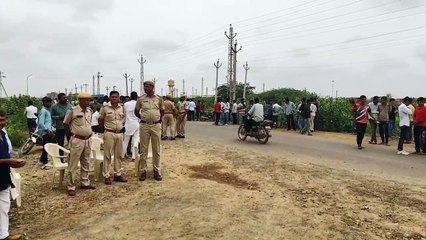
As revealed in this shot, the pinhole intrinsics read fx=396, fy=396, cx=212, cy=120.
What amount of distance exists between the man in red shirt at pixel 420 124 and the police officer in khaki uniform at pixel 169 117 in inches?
299

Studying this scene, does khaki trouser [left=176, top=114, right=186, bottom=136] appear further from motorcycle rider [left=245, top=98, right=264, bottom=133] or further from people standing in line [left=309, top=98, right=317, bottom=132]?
people standing in line [left=309, top=98, right=317, bottom=132]

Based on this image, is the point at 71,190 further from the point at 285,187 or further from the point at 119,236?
the point at 285,187

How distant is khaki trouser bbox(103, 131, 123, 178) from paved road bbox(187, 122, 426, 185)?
492 cm

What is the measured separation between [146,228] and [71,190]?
7.61ft

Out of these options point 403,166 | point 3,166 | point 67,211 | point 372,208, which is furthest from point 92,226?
point 403,166

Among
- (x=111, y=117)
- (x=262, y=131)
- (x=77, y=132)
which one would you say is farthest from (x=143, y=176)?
(x=262, y=131)

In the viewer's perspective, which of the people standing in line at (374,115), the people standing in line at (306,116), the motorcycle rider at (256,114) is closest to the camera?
the motorcycle rider at (256,114)

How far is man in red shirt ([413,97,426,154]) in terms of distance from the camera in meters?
11.6

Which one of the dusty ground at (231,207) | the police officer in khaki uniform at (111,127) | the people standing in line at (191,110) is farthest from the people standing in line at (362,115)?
the people standing in line at (191,110)

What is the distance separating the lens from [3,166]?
16.1ft

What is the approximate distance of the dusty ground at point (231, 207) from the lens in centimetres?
526

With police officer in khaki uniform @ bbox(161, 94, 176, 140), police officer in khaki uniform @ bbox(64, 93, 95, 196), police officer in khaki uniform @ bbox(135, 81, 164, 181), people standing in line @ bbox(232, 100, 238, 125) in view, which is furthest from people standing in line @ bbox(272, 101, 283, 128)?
police officer in khaki uniform @ bbox(64, 93, 95, 196)

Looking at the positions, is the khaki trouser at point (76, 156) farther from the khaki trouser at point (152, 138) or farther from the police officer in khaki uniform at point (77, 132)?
the khaki trouser at point (152, 138)

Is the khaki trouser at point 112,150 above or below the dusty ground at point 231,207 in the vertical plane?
above
